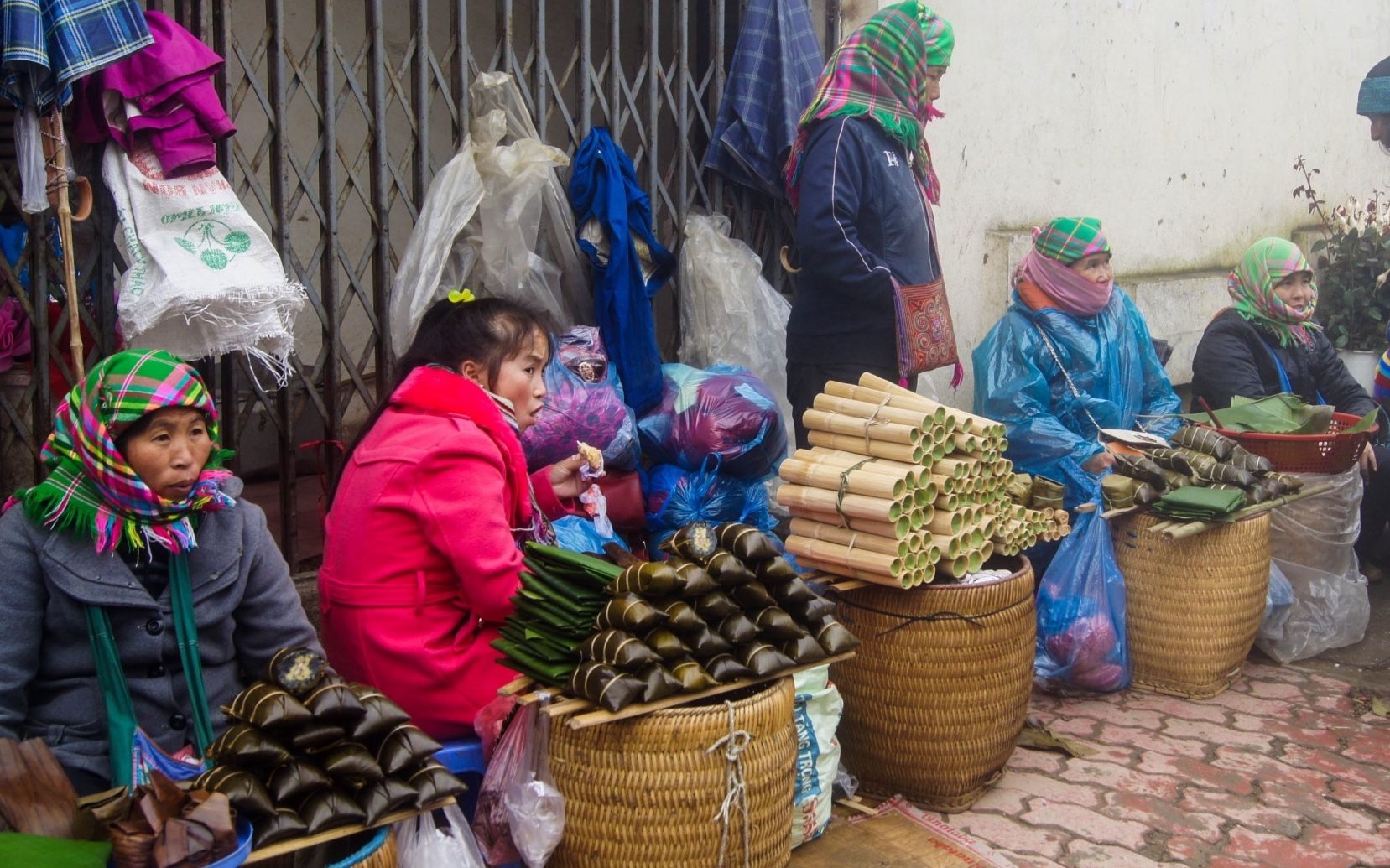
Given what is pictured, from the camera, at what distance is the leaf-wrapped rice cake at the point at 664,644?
8.98 feet

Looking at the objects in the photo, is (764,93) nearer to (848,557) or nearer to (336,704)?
(848,557)

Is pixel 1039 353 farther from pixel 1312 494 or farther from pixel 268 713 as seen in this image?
pixel 268 713

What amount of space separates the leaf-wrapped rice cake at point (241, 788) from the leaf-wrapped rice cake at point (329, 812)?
0.21ft

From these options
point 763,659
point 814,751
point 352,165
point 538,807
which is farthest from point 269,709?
point 352,165

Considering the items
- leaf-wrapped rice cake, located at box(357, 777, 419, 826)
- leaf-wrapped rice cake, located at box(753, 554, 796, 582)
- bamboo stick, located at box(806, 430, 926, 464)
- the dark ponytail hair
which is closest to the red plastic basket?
bamboo stick, located at box(806, 430, 926, 464)

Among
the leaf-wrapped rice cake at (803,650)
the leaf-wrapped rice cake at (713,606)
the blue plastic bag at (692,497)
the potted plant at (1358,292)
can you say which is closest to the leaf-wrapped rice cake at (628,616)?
the leaf-wrapped rice cake at (713,606)

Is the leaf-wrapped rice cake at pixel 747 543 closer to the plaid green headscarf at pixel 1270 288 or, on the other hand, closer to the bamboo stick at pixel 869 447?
the bamboo stick at pixel 869 447

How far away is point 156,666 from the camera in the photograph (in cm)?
255

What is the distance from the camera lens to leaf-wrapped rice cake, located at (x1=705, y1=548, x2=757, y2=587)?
2.94 m

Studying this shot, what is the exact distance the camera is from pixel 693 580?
2.84 m

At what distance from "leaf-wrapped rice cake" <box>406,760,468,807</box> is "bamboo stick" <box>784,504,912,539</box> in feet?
4.78

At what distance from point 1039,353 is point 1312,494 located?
3.97ft

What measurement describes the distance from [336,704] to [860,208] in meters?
2.73

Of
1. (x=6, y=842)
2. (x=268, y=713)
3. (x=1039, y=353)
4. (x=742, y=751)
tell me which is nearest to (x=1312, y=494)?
(x=1039, y=353)
